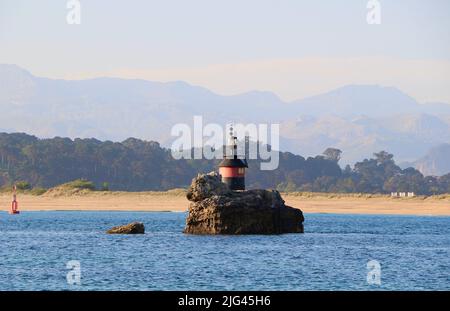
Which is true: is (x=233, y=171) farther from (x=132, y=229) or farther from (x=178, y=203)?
(x=178, y=203)

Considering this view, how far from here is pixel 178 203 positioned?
159625 mm

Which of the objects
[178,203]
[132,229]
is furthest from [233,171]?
[178,203]

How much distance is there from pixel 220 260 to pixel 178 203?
306 ft

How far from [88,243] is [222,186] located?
10.7 m

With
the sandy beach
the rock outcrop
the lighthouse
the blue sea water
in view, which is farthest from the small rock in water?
the sandy beach

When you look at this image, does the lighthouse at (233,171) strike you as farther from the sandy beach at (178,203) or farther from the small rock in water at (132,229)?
the sandy beach at (178,203)

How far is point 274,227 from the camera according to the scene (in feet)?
273

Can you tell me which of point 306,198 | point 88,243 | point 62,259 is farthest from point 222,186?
point 306,198

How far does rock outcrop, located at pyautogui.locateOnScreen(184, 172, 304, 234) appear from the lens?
79750mm

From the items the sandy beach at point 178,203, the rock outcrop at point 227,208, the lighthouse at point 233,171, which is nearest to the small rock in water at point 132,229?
the rock outcrop at point 227,208

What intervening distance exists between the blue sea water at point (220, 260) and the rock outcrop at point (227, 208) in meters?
0.98

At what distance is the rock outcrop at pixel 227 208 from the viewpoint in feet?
262
